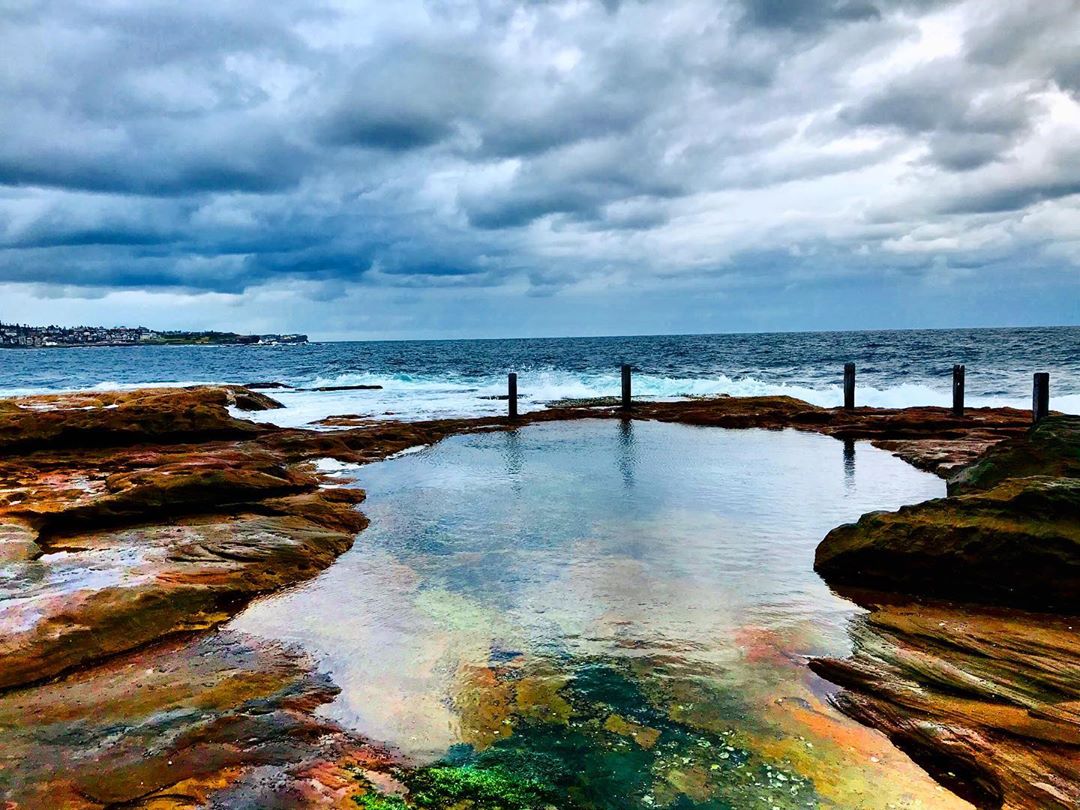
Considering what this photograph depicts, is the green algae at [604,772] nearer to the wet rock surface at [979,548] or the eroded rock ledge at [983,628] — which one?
the eroded rock ledge at [983,628]

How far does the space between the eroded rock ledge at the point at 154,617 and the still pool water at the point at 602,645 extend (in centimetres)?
45

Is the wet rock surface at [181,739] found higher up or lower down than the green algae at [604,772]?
higher up

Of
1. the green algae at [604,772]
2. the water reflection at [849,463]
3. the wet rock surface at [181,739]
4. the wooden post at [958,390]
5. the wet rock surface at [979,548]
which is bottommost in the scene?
the green algae at [604,772]

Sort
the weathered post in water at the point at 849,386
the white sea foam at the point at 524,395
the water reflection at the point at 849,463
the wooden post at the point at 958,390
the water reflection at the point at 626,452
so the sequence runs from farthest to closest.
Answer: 1. the white sea foam at the point at 524,395
2. the weathered post in water at the point at 849,386
3. the wooden post at the point at 958,390
4. the water reflection at the point at 626,452
5. the water reflection at the point at 849,463

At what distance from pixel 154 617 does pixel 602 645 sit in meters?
4.31

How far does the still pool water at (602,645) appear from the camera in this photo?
412 cm

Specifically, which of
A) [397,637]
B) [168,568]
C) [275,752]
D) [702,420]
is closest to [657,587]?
[397,637]

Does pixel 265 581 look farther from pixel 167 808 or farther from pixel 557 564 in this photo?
pixel 167 808

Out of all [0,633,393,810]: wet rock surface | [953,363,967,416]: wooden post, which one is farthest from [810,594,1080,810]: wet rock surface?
[953,363,967,416]: wooden post

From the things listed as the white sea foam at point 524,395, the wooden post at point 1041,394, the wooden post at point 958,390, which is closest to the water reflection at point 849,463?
the wooden post at point 1041,394

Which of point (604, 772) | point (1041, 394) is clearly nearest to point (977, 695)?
point (604, 772)

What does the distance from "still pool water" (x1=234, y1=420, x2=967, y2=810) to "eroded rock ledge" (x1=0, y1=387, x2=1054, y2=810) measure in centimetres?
45

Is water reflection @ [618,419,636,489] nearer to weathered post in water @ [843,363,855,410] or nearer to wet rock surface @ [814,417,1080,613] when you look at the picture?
wet rock surface @ [814,417,1080,613]

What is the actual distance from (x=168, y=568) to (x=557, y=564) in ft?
14.7
